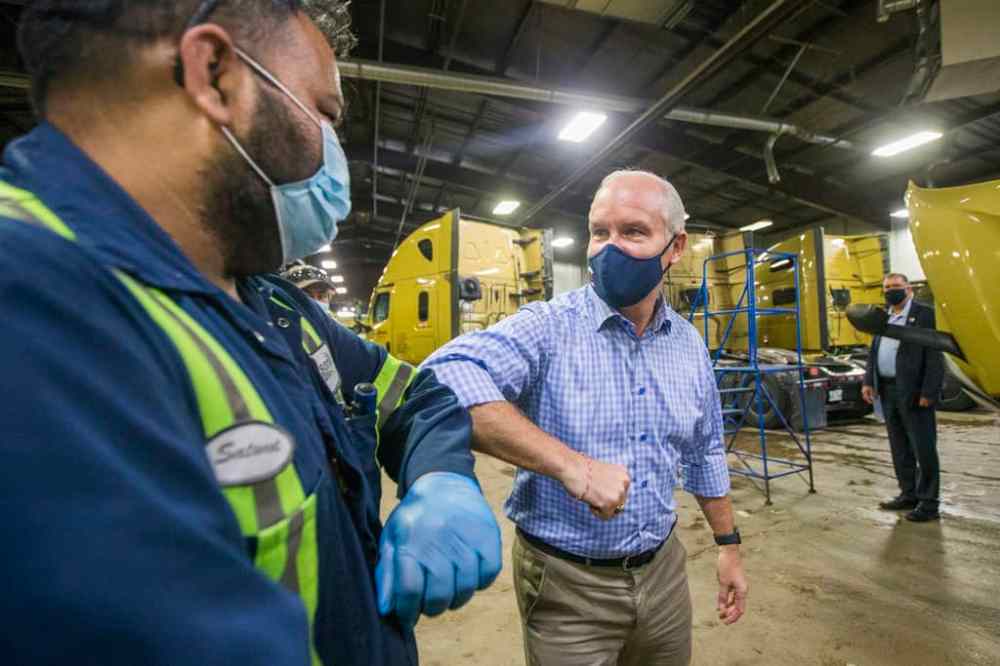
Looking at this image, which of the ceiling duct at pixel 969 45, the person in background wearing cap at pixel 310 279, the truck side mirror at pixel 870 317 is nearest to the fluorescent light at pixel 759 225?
the ceiling duct at pixel 969 45

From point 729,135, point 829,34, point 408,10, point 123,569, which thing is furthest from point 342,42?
point 729,135

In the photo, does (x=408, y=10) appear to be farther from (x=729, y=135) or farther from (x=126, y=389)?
(x=126, y=389)

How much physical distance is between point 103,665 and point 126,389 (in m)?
0.21

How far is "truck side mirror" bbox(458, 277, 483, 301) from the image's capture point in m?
6.92

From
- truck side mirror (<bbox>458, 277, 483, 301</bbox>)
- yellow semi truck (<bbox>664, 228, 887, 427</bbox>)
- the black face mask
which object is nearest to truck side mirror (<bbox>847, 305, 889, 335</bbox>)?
the black face mask

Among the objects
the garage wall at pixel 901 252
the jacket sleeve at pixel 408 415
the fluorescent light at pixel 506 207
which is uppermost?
the fluorescent light at pixel 506 207

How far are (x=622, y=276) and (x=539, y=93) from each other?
618cm

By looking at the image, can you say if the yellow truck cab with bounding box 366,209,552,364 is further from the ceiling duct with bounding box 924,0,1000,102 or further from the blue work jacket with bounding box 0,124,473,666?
the blue work jacket with bounding box 0,124,473,666

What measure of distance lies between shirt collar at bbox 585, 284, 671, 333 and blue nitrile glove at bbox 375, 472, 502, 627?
86cm

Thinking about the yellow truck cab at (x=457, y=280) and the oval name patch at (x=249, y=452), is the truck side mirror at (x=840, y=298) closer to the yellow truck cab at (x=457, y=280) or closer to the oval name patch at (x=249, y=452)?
the yellow truck cab at (x=457, y=280)

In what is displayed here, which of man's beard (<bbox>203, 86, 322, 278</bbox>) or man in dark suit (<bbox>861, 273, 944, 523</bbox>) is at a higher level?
man's beard (<bbox>203, 86, 322, 278</bbox>)

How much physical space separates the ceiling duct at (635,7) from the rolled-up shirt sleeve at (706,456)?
459 cm

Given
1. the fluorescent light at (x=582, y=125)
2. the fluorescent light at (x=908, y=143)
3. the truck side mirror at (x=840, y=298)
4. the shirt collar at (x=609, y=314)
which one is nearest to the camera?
the shirt collar at (x=609, y=314)

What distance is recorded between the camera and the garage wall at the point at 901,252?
12.8 meters
